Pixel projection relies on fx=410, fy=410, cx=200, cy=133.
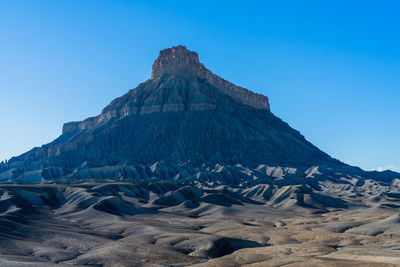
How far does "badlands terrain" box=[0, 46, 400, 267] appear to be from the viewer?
44000 mm

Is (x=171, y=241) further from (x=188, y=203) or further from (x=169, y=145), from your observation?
(x=169, y=145)

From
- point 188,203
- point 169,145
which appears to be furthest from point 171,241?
point 169,145

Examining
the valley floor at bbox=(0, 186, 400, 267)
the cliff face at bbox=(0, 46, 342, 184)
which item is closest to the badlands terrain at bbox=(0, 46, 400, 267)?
the valley floor at bbox=(0, 186, 400, 267)

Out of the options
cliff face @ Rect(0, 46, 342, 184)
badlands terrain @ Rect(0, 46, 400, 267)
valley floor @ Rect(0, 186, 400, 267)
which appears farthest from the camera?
cliff face @ Rect(0, 46, 342, 184)

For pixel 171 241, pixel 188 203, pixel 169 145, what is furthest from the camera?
pixel 169 145

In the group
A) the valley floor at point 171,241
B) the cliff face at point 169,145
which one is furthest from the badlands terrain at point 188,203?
the cliff face at point 169,145

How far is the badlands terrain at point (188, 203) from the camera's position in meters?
44.0

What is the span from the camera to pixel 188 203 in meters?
96.4

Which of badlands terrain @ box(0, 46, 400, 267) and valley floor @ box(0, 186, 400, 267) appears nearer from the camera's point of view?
valley floor @ box(0, 186, 400, 267)

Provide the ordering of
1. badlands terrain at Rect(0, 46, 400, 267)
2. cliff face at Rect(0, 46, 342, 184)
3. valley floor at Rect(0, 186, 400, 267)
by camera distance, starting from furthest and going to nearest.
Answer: cliff face at Rect(0, 46, 342, 184) < badlands terrain at Rect(0, 46, 400, 267) < valley floor at Rect(0, 186, 400, 267)

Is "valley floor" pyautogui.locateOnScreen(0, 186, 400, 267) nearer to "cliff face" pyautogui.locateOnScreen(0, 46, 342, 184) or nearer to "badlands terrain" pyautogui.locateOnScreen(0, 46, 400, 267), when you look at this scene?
"badlands terrain" pyautogui.locateOnScreen(0, 46, 400, 267)

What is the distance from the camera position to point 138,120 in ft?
647

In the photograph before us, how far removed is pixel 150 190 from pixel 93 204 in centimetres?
3026

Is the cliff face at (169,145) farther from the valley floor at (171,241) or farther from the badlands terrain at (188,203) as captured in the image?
the valley floor at (171,241)
